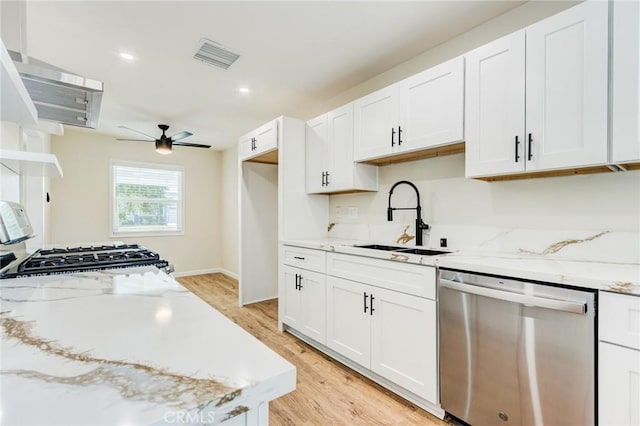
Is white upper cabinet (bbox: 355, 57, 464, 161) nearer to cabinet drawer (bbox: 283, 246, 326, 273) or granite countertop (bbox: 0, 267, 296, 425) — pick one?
cabinet drawer (bbox: 283, 246, 326, 273)

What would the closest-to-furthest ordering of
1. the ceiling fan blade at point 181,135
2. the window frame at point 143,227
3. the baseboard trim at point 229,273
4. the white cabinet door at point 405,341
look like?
the white cabinet door at point 405,341, the ceiling fan blade at point 181,135, the window frame at point 143,227, the baseboard trim at point 229,273

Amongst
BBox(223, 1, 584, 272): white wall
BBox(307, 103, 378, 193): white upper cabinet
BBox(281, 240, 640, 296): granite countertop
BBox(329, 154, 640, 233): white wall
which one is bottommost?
BBox(281, 240, 640, 296): granite countertop

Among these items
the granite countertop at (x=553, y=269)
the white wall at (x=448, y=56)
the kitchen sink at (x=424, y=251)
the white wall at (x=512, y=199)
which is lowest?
the kitchen sink at (x=424, y=251)

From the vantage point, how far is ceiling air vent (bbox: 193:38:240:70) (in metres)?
2.53

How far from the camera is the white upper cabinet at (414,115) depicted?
6.66 ft

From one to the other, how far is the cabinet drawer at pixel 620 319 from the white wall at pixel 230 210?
526 centimetres

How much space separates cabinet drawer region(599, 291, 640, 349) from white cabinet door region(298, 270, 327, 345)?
180 centimetres

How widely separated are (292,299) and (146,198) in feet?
13.5

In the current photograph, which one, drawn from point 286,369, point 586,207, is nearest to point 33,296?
point 286,369

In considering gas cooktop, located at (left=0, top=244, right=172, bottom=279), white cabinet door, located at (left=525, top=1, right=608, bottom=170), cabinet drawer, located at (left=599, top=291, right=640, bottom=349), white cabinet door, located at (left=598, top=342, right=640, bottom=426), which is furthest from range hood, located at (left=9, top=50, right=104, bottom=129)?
white cabinet door, located at (left=598, top=342, right=640, bottom=426)

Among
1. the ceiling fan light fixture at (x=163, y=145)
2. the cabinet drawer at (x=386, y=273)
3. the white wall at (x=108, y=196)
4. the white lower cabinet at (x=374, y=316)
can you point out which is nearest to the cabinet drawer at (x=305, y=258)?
the white lower cabinet at (x=374, y=316)

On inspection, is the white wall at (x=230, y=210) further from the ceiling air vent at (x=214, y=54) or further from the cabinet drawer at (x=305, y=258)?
the ceiling air vent at (x=214, y=54)

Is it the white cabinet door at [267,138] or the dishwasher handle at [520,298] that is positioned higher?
the white cabinet door at [267,138]

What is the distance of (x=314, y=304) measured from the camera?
9.09 feet
